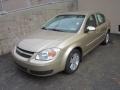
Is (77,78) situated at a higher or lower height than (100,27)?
lower

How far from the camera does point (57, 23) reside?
4848 millimetres

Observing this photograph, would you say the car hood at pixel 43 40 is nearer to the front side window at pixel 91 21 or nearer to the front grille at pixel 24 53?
the front grille at pixel 24 53

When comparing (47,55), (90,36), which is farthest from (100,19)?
(47,55)

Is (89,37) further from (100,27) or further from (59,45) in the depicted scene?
(59,45)

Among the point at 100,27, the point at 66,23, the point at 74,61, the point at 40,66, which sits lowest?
the point at 74,61

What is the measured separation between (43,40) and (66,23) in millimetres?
1087

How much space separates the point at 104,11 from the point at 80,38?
14.4 ft

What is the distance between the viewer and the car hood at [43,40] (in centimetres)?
369

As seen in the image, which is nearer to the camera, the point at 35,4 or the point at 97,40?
the point at 97,40

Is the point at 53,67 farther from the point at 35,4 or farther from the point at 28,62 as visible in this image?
the point at 35,4

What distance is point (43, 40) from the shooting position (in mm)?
3949

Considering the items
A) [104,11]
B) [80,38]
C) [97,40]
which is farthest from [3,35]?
[104,11]

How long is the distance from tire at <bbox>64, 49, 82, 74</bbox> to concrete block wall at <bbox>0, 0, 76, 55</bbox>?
8.56 feet

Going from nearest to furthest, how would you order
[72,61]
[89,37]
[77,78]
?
[77,78] < [72,61] < [89,37]
